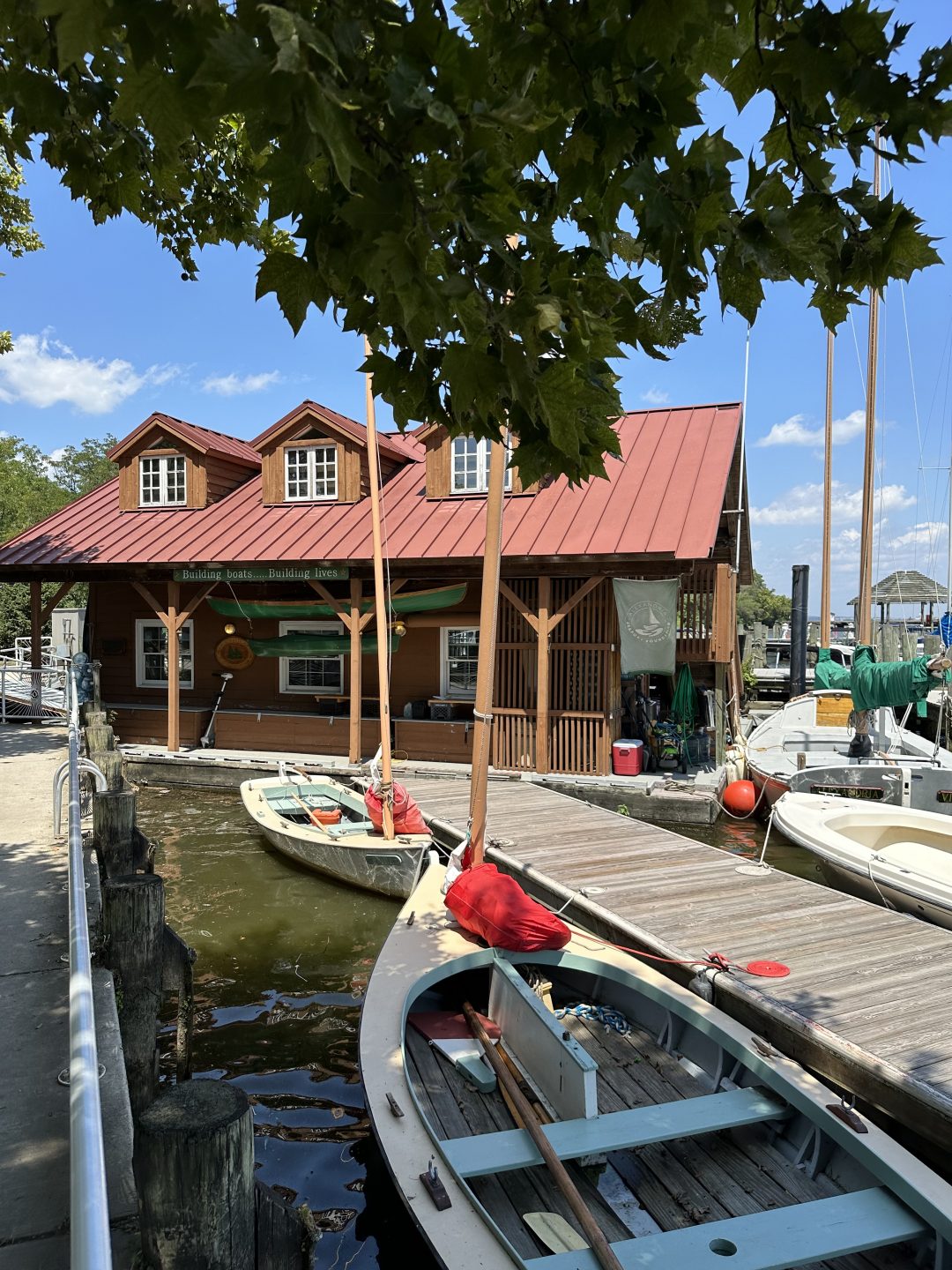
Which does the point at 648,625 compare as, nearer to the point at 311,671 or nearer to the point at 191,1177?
the point at 311,671

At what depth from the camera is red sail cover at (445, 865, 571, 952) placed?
5.66m

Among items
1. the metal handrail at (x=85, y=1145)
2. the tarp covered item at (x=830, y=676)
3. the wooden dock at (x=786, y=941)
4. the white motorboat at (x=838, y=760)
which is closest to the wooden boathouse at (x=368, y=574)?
the white motorboat at (x=838, y=760)

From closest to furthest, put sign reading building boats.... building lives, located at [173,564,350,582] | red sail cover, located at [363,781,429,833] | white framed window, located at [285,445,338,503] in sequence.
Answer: red sail cover, located at [363,781,429,833]
sign reading building boats.... building lives, located at [173,564,350,582]
white framed window, located at [285,445,338,503]

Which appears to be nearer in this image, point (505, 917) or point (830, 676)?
point (505, 917)

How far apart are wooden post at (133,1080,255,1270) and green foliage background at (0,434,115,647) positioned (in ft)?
108

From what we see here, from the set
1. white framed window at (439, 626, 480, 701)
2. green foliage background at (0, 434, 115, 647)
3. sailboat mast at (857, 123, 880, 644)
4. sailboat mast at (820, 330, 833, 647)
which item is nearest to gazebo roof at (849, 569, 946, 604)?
sailboat mast at (820, 330, 833, 647)

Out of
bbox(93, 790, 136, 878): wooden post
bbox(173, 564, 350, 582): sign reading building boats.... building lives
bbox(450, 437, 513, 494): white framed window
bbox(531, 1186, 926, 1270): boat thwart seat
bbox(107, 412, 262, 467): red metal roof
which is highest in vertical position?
bbox(107, 412, 262, 467): red metal roof

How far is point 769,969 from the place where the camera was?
570 cm

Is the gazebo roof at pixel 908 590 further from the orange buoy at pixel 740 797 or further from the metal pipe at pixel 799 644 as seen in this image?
the orange buoy at pixel 740 797

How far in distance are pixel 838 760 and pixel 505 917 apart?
9112 mm

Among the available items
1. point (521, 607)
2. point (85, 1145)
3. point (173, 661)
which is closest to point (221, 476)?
point (173, 661)

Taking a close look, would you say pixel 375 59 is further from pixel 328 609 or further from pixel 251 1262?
pixel 328 609

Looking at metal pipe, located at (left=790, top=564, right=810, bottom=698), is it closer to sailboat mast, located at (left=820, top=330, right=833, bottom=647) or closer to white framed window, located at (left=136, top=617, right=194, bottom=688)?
sailboat mast, located at (left=820, top=330, right=833, bottom=647)

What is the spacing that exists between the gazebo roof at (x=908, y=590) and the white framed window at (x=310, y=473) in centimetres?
3092
